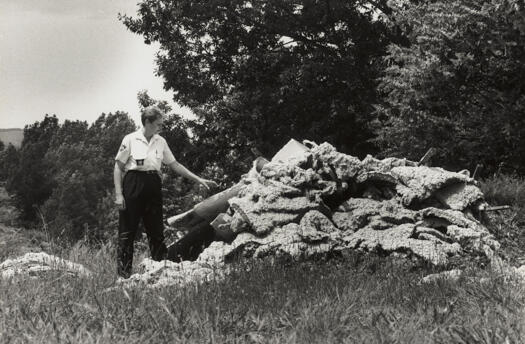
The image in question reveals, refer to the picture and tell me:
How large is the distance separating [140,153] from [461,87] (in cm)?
905

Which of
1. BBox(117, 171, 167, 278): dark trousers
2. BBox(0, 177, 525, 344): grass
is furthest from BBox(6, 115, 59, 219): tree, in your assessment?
BBox(0, 177, 525, 344): grass

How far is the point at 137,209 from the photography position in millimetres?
7547

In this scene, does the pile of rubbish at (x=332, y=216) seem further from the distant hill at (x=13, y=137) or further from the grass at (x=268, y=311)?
the distant hill at (x=13, y=137)

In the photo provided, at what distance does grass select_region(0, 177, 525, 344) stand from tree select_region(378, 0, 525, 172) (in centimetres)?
792

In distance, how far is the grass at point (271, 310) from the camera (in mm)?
3893

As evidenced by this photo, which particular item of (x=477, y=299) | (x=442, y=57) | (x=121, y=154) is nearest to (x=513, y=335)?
(x=477, y=299)

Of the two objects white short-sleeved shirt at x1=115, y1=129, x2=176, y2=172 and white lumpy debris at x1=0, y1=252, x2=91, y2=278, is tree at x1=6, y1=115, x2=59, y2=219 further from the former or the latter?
white lumpy debris at x1=0, y1=252, x2=91, y2=278

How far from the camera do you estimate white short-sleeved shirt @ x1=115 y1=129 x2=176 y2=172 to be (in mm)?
7453

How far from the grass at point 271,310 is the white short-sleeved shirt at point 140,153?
1926 millimetres

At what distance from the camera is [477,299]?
4.76 metres

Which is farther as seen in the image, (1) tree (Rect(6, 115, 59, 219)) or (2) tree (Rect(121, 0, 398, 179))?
(1) tree (Rect(6, 115, 59, 219))

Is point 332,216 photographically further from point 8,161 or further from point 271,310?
point 8,161

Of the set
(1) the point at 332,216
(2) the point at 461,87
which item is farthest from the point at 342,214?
(2) the point at 461,87

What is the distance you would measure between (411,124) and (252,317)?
11.1 metres
